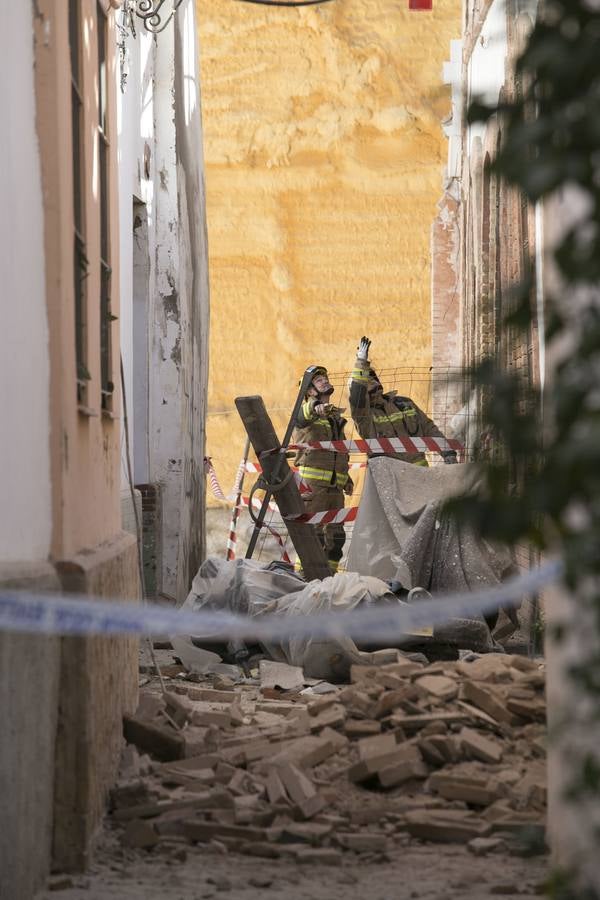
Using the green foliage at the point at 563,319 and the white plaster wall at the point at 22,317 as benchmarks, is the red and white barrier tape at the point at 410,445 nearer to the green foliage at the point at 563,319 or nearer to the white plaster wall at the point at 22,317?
the white plaster wall at the point at 22,317

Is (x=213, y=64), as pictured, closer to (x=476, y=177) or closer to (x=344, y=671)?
(x=476, y=177)

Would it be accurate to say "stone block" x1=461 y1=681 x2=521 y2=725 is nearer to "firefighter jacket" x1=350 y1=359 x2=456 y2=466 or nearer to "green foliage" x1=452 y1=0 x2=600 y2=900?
"green foliage" x1=452 y1=0 x2=600 y2=900

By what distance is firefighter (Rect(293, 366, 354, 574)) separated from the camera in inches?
578

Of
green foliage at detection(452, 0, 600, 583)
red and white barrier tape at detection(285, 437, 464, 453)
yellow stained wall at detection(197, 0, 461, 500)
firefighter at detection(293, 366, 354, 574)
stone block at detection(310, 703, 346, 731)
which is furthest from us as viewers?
yellow stained wall at detection(197, 0, 461, 500)

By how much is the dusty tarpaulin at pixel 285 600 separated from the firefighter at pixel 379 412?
495 cm

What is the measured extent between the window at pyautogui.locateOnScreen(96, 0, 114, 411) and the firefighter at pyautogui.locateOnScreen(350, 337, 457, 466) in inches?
330

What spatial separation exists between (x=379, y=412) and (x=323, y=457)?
Answer: 81cm

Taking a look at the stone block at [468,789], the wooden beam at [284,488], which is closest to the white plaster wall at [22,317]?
the stone block at [468,789]

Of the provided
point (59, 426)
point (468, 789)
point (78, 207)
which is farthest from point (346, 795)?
point (78, 207)

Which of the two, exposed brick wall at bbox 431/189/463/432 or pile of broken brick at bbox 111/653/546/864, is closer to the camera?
pile of broken brick at bbox 111/653/546/864

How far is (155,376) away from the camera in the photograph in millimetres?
11961

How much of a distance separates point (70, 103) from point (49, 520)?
164cm

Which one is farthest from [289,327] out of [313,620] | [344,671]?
[313,620]

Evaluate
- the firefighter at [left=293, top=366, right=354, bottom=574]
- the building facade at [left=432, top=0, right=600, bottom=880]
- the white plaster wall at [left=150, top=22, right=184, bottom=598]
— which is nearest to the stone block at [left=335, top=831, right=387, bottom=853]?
the building facade at [left=432, top=0, right=600, bottom=880]
